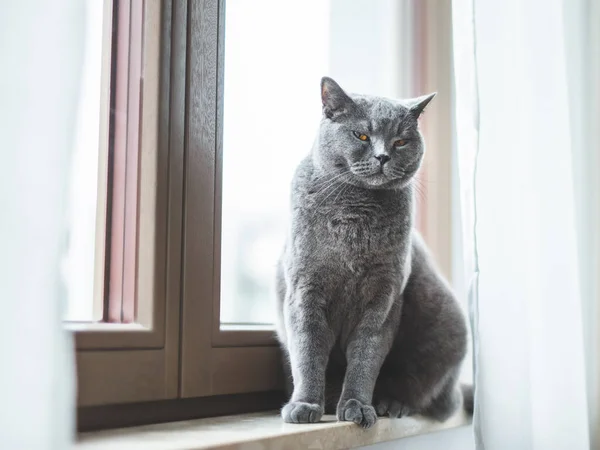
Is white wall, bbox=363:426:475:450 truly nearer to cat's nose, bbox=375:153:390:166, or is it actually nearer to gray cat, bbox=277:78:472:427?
gray cat, bbox=277:78:472:427

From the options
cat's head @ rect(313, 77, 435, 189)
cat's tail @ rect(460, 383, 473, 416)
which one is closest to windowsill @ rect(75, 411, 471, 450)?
cat's tail @ rect(460, 383, 473, 416)

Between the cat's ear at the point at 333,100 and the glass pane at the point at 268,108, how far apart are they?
0.70 feet

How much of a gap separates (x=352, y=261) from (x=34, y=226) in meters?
0.65

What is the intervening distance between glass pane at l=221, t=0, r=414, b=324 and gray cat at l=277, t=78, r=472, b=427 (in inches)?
4.7

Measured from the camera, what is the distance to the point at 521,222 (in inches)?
53.8

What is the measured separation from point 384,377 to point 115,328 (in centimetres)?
58

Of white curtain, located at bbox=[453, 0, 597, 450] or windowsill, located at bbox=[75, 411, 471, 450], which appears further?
white curtain, located at bbox=[453, 0, 597, 450]

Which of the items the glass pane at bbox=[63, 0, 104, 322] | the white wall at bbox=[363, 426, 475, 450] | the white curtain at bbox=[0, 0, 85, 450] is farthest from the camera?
the white wall at bbox=[363, 426, 475, 450]

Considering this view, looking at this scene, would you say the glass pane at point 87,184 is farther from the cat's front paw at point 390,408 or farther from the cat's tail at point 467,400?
the cat's tail at point 467,400

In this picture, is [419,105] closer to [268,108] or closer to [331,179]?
[331,179]

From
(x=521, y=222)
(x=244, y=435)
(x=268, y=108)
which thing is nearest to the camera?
(x=244, y=435)

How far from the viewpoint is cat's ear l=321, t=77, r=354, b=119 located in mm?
1271

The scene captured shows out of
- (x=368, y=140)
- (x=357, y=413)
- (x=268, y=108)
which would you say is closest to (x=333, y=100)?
(x=368, y=140)

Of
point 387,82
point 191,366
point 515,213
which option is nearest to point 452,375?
point 515,213
